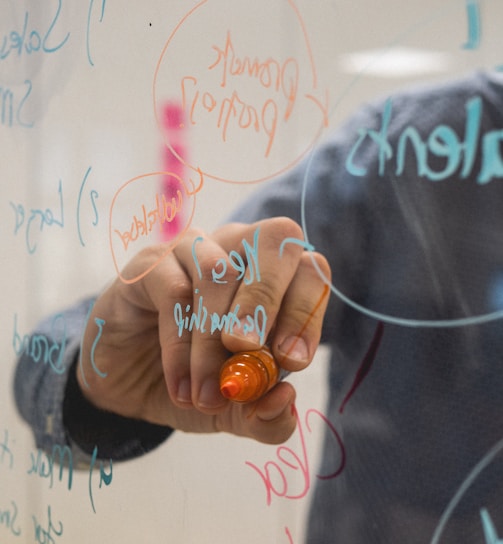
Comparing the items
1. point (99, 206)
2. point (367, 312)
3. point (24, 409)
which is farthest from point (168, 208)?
point (24, 409)

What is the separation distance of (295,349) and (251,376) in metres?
0.03

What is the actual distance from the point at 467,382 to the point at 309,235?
0.45 ft

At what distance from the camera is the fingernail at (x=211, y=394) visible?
0.52 m

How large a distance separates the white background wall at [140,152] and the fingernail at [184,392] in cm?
4

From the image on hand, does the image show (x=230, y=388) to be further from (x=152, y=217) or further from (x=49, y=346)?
(x=49, y=346)

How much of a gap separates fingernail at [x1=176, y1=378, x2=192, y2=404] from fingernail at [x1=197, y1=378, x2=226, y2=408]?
0.02 meters

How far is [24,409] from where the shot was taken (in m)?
0.75

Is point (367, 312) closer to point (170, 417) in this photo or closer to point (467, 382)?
point (467, 382)

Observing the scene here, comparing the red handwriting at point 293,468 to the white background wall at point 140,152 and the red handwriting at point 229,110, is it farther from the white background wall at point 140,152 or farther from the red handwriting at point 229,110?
the red handwriting at point 229,110

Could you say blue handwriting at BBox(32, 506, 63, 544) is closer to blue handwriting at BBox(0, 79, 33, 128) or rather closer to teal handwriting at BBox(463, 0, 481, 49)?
blue handwriting at BBox(0, 79, 33, 128)

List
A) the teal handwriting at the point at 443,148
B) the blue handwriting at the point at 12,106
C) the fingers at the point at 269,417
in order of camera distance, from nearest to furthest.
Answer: the teal handwriting at the point at 443,148 < the fingers at the point at 269,417 < the blue handwriting at the point at 12,106

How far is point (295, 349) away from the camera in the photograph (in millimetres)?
475

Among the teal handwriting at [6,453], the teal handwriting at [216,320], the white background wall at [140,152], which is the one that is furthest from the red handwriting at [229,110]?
the teal handwriting at [6,453]

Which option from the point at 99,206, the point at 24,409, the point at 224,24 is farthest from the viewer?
the point at 24,409
